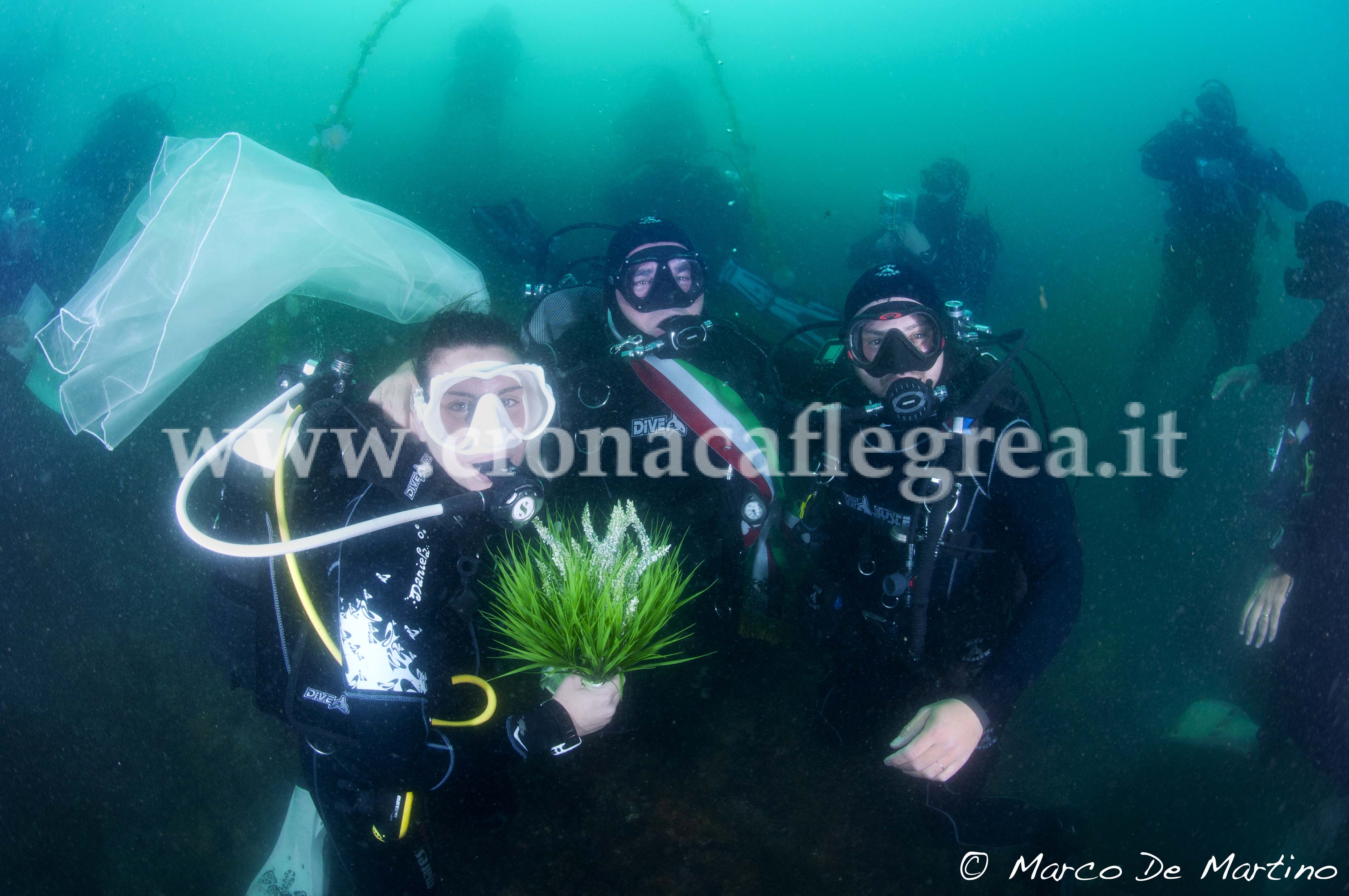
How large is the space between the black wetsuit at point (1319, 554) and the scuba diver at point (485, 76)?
708 inches

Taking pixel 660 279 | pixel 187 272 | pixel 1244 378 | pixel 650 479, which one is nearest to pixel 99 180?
pixel 187 272

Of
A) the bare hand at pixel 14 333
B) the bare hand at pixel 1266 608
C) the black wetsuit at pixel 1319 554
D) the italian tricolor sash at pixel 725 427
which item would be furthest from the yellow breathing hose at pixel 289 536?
the bare hand at pixel 14 333

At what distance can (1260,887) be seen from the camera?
5.50 metres

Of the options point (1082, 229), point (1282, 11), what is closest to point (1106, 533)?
point (1082, 229)

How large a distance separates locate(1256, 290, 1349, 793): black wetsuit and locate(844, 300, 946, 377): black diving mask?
12.3 feet

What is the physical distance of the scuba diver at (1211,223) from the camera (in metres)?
8.16

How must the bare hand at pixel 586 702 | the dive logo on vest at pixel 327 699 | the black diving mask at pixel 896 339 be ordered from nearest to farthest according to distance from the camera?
the dive logo on vest at pixel 327 699 < the bare hand at pixel 586 702 < the black diving mask at pixel 896 339

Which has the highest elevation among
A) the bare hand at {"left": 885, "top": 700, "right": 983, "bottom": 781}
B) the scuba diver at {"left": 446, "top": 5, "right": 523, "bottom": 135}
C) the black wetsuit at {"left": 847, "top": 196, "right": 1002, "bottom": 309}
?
the scuba diver at {"left": 446, "top": 5, "right": 523, "bottom": 135}

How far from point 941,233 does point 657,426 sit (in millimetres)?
7270

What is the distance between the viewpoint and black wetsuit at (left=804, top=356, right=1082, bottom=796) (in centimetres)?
275

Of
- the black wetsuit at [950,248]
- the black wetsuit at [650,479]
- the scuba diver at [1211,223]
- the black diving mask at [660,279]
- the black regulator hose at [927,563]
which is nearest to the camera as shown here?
the black regulator hose at [927,563]

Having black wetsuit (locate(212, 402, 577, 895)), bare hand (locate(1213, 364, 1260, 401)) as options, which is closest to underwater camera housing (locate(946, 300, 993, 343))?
black wetsuit (locate(212, 402, 577, 895))

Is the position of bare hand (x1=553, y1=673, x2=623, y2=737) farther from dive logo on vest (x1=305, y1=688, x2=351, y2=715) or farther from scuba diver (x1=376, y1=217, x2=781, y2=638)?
scuba diver (x1=376, y1=217, x2=781, y2=638)

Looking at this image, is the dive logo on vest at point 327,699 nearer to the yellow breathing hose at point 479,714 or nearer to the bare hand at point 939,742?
the yellow breathing hose at point 479,714
